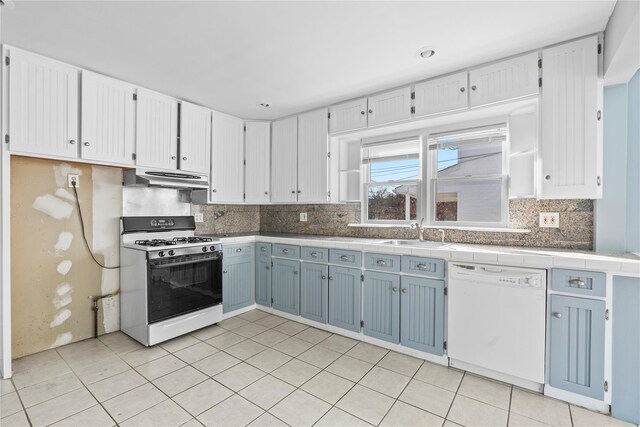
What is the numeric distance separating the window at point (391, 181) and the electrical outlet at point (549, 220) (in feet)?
3.56

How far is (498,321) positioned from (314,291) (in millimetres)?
1691

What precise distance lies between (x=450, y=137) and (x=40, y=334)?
165 inches

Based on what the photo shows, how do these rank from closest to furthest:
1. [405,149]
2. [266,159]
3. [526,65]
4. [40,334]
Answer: [526,65] → [40,334] → [405,149] → [266,159]

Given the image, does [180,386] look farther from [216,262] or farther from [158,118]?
[158,118]

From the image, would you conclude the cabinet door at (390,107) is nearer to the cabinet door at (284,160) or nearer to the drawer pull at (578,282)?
the cabinet door at (284,160)

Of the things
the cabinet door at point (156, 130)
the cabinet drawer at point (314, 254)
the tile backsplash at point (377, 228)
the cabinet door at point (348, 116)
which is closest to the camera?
the tile backsplash at point (377, 228)

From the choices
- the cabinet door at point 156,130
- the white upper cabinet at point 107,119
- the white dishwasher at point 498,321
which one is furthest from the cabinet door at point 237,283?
the white dishwasher at point 498,321

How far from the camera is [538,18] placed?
1.91 m

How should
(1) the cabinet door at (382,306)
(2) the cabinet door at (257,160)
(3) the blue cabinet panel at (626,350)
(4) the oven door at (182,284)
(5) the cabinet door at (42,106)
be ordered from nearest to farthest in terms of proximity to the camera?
(3) the blue cabinet panel at (626,350), (5) the cabinet door at (42,106), (1) the cabinet door at (382,306), (4) the oven door at (182,284), (2) the cabinet door at (257,160)

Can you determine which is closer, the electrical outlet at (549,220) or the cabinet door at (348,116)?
the electrical outlet at (549,220)

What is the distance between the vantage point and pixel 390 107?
2.97 metres

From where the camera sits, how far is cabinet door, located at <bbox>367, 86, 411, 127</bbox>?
287 centimetres

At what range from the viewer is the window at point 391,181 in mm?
3258

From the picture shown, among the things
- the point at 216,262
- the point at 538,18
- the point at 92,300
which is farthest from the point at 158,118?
the point at 538,18
